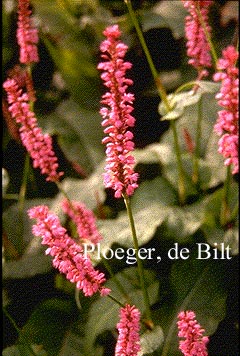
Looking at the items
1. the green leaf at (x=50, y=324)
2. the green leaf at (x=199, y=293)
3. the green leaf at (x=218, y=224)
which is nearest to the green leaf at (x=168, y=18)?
the green leaf at (x=218, y=224)

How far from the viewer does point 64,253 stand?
3.21ft

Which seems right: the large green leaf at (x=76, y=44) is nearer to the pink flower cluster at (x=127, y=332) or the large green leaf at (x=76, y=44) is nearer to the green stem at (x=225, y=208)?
the green stem at (x=225, y=208)

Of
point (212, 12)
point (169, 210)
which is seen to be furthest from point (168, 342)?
point (212, 12)

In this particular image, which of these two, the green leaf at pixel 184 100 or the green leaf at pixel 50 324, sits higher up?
the green leaf at pixel 184 100

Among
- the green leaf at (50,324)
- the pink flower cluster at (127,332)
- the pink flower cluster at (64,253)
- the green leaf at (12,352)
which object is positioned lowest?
the green leaf at (50,324)

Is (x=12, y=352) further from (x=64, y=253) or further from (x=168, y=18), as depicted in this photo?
(x=168, y=18)

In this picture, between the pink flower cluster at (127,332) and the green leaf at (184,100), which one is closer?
the pink flower cluster at (127,332)

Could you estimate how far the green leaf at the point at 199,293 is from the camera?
51.7 inches

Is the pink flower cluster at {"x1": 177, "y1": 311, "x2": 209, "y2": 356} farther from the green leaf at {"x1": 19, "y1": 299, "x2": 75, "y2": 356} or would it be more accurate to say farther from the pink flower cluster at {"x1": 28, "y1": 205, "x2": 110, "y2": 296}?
the green leaf at {"x1": 19, "y1": 299, "x2": 75, "y2": 356}

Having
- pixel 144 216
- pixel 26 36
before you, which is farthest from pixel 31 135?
pixel 144 216

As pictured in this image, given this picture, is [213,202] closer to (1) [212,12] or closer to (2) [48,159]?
(2) [48,159]

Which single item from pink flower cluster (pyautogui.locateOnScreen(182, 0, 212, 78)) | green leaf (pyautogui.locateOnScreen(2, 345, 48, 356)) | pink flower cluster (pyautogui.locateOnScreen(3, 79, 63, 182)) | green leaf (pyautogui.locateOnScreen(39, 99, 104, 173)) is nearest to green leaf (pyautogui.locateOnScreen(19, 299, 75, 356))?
green leaf (pyautogui.locateOnScreen(2, 345, 48, 356))

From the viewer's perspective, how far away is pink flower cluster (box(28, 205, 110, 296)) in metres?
0.98

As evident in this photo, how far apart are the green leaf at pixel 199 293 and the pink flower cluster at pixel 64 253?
1.22 ft
